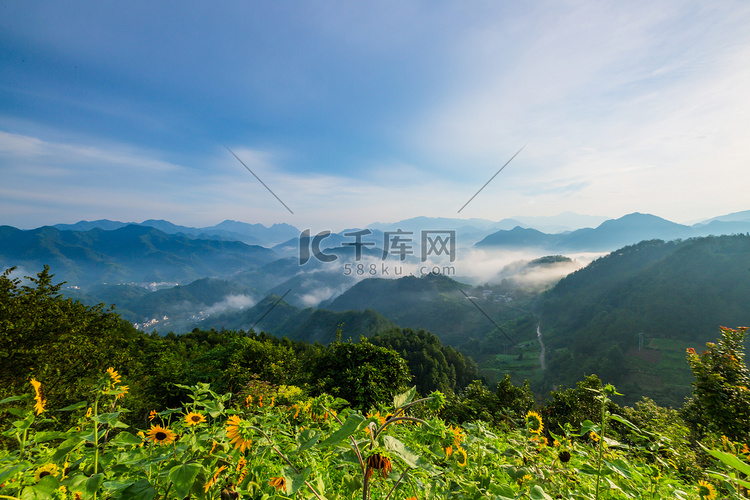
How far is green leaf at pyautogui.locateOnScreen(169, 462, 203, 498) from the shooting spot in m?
0.81

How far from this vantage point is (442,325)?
112 meters

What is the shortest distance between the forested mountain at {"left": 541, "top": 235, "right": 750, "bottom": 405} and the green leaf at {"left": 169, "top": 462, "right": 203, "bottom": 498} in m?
67.3

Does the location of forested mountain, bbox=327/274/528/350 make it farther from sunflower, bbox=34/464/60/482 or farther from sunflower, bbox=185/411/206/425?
sunflower, bbox=34/464/60/482

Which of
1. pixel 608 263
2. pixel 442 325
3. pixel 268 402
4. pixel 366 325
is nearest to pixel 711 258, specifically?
pixel 608 263

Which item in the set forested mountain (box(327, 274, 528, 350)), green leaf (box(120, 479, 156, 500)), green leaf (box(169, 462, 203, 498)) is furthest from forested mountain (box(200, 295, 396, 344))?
green leaf (box(169, 462, 203, 498))

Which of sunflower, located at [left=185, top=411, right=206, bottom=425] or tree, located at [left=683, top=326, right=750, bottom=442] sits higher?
sunflower, located at [left=185, top=411, right=206, bottom=425]

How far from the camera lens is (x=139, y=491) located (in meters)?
0.90

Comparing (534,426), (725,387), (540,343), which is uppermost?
(534,426)

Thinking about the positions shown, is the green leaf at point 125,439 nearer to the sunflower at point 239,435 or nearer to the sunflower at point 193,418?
the sunflower at point 239,435

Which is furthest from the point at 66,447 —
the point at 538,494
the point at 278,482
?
the point at 538,494

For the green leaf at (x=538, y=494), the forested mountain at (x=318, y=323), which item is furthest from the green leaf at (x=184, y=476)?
the forested mountain at (x=318, y=323)

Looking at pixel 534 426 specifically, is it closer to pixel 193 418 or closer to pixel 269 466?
pixel 269 466

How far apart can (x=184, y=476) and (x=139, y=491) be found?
0.71 ft

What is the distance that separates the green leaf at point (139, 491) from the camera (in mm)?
865
